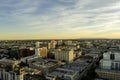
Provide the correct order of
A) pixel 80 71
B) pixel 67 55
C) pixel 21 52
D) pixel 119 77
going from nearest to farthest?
pixel 119 77
pixel 80 71
pixel 67 55
pixel 21 52

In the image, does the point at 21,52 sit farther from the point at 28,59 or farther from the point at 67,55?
the point at 67,55

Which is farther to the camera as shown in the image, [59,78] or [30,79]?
[59,78]

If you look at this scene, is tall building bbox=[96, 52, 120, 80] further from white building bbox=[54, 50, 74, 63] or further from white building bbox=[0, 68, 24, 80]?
white building bbox=[0, 68, 24, 80]

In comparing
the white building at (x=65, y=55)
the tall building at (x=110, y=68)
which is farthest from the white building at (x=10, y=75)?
the white building at (x=65, y=55)

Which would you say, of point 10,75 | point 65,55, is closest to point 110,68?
point 65,55

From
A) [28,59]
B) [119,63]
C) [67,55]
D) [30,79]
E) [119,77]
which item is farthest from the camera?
[67,55]

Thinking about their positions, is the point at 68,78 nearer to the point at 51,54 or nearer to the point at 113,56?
the point at 113,56

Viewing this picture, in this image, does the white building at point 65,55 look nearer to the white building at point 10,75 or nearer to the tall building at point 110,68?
the tall building at point 110,68

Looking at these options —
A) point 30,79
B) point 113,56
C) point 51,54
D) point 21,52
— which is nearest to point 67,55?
point 51,54
